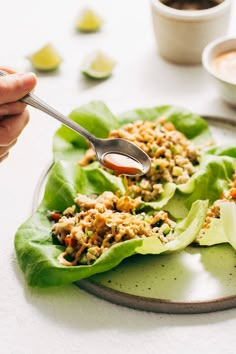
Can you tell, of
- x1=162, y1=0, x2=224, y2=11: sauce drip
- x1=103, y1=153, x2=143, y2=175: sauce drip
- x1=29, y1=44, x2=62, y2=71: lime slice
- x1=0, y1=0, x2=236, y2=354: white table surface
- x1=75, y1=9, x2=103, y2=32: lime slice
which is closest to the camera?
x1=0, y1=0, x2=236, y2=354: white table surface

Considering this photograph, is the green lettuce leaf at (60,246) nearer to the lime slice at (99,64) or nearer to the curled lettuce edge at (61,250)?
the curled lettuce edge at (61,250)

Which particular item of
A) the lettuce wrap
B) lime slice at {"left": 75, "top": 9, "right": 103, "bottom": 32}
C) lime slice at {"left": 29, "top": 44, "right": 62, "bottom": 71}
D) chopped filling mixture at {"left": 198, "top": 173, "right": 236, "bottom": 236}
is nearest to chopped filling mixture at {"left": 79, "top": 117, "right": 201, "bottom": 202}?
the lettuce wrap

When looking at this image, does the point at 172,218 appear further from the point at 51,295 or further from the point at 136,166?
the point at 51,295

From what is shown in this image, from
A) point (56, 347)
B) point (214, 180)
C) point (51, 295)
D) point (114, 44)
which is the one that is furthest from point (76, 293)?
point (114, 44)

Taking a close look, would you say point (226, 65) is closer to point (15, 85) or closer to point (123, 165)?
point (123, 165)

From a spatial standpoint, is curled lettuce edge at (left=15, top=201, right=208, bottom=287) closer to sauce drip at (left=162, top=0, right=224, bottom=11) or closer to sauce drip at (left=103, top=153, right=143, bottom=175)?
sauce drip at (left=103, top=153, right=143, bottom=175)

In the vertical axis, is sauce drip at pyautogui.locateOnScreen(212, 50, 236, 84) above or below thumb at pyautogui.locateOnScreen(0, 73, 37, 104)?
below

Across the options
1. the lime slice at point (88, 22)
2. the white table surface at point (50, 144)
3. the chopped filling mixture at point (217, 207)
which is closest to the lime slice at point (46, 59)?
the white table surface at point (50, 144)
